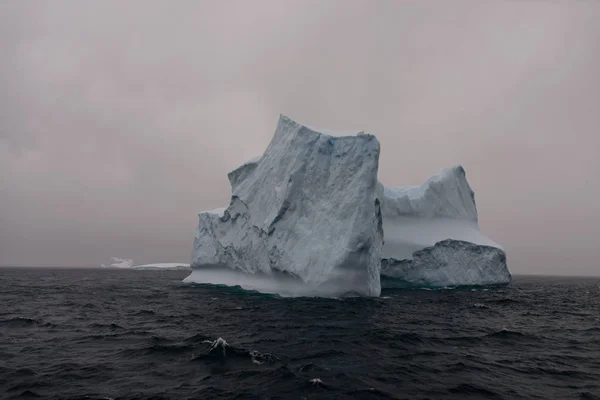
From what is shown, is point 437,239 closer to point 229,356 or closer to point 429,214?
point 429,214

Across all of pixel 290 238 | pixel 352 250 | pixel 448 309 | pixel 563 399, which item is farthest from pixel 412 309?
pixel 563 399

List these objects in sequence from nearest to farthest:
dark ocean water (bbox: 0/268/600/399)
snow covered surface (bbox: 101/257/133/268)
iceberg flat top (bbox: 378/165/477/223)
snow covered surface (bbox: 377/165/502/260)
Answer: dark ocean water (bbox: 0/268/600/399) → snow covered surface (bbox: 377/165/502/260) → iceberg flat top (bbox: 378/165/477/223) → snow covered surface (bbox: 101/257/133/268)

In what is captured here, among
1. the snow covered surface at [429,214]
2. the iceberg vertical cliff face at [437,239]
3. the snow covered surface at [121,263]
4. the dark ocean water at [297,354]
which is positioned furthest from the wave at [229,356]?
the snow covered surface at [121,263]

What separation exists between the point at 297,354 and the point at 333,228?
10.1 metres

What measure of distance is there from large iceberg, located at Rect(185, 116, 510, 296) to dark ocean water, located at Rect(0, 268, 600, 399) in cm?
350

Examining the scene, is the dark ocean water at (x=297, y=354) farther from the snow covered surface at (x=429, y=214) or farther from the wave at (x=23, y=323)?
the snow covered surface at (x=429, y=214)

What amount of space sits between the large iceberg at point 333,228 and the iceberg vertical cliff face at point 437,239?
0.25ft

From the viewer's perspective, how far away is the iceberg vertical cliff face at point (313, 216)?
17.7 metres

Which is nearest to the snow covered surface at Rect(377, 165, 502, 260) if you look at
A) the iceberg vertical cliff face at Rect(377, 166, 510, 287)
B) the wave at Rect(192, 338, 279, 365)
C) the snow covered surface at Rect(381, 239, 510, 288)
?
the iceberg vertical cliff face at Rect(377, 166, 510, 287)

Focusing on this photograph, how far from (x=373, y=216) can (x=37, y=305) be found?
15575 mm

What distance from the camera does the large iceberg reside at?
58.9 ft

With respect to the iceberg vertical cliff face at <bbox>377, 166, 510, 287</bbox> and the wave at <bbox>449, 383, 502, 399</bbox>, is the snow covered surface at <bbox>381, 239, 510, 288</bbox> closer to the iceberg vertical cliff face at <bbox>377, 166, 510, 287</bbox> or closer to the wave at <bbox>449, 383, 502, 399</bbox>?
the iceberg vertical cliff face at <bbox>377, 166, 510, 287</bbox>

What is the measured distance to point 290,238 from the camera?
1895cm

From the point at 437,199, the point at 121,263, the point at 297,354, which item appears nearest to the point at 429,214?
the point at 437,199
